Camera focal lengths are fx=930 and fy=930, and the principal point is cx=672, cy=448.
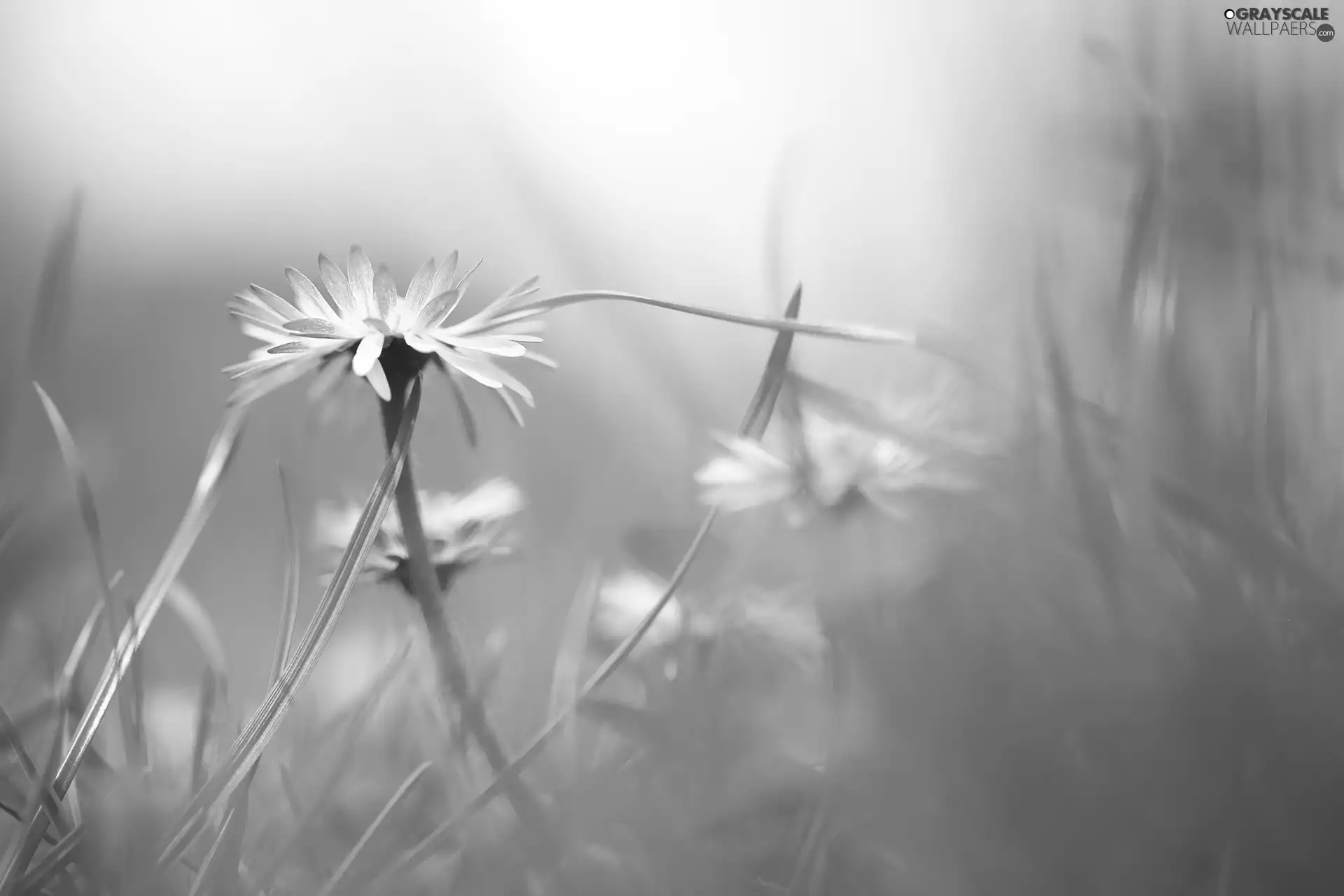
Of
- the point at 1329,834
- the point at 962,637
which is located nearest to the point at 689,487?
the point at 962,637

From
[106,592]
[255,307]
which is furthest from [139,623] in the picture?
[255,307]

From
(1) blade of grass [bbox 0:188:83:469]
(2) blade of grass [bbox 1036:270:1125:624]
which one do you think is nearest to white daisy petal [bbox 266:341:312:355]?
(1) blade of grass [bbox 0:188:83:469]

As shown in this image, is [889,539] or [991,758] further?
[889,539]

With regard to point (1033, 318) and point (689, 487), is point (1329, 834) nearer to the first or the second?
point (1033, 318)

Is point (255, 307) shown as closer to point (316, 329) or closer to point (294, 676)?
point (316, 329)

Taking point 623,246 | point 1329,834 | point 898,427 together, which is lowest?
point 1329,834

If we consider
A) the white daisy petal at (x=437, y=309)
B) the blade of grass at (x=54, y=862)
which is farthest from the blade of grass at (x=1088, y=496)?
the blade of grass at (x=54, y=862)
